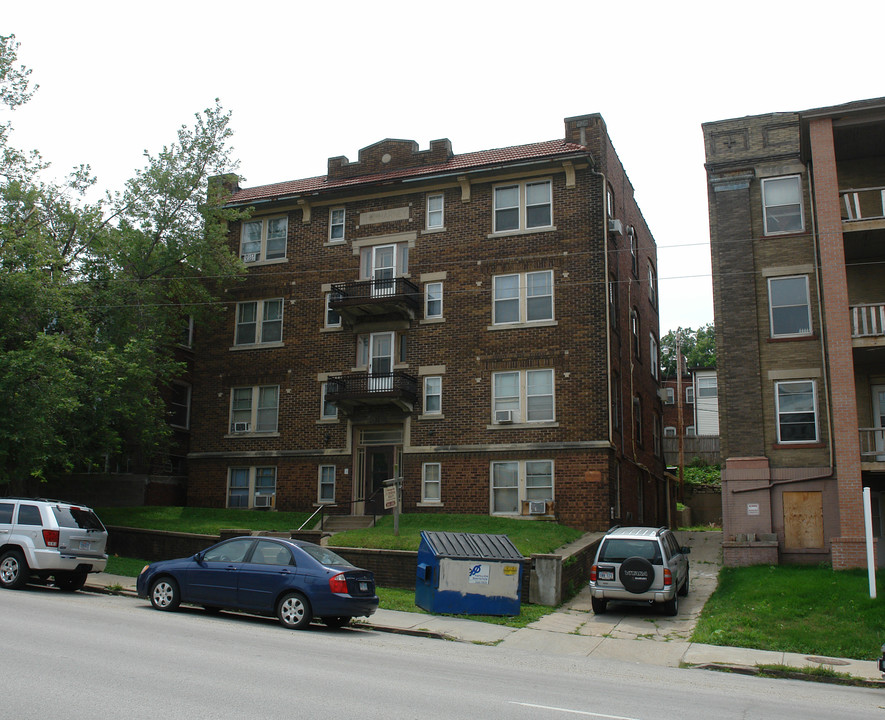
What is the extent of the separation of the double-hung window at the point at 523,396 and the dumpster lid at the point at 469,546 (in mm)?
8347

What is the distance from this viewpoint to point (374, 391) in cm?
2595

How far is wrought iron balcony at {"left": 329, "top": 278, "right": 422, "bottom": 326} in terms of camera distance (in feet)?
86.2

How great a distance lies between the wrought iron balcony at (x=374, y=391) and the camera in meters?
25.7

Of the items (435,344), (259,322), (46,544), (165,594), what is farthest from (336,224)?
(165,594)

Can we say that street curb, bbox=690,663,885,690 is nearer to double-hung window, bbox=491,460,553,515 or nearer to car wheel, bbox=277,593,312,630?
car wheel, bbox=277,593,312,630

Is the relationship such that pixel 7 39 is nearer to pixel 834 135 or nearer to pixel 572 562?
pixel 572 562

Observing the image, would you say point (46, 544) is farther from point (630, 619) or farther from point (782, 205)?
point (782, 205)

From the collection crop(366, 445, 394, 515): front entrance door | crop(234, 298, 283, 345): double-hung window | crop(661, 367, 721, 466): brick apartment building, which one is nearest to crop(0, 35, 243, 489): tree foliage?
crop(234, 298, 283, 345): double-hung window

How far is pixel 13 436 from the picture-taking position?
62.2 ft

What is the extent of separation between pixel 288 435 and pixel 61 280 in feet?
29.0

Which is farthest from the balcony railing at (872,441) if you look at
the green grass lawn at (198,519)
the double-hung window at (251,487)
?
the double-hung window at (251,487)

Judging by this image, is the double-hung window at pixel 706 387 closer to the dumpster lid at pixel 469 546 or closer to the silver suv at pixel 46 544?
the dumpster lid at pixel 469 546

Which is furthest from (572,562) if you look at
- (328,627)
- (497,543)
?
(328,627)

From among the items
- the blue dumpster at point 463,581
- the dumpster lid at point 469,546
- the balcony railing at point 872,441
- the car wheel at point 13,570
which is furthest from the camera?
the balcony railing at point 872,441
